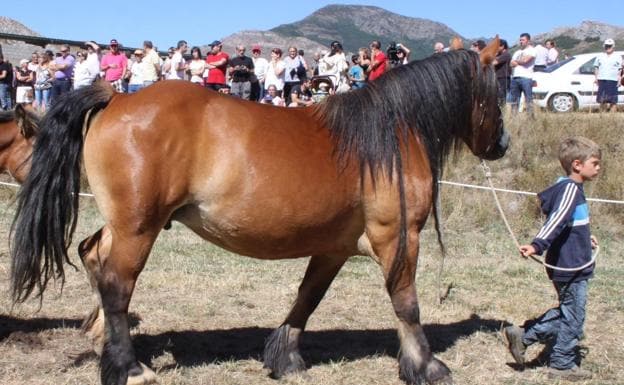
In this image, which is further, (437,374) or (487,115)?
(487,115)

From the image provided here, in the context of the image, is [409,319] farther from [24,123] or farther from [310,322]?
[24,123]

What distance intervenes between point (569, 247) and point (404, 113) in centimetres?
141

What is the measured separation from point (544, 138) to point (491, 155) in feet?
24.5

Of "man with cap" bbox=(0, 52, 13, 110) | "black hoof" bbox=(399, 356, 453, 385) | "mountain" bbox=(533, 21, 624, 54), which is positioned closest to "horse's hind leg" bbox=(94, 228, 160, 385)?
"black hoof" bbox=(399, 356, 453, 385)

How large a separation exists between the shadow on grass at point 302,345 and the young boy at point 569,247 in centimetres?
93

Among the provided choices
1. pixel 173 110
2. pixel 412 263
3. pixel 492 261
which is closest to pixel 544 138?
pixel 492 261

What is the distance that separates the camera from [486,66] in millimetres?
5164

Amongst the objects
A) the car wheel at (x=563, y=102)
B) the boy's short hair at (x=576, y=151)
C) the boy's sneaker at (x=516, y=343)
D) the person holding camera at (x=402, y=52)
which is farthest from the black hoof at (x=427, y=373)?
the car wheel at (x=563, y=102)

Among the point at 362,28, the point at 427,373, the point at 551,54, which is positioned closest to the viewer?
the point at 427,373

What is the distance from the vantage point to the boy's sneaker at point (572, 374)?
4.82 metres

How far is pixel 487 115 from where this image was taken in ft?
17.2

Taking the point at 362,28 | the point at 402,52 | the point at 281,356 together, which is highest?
the point at 362,28

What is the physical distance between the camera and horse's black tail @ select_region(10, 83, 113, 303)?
4496 mm

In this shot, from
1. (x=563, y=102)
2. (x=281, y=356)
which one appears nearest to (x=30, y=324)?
(x=281, y=356)
